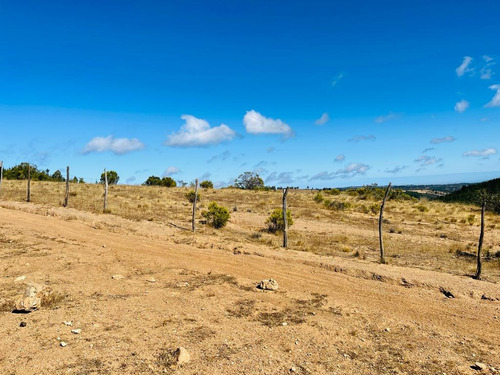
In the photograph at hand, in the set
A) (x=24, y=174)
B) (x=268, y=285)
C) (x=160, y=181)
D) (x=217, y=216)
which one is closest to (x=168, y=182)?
(x=160, y=181)

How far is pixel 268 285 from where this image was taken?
1070cm

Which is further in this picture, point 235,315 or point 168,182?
point 168,182

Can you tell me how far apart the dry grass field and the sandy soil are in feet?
0.11

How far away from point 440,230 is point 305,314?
21877 millimetres

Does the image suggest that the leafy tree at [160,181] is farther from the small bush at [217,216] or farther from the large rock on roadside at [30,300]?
the large rock on roadside at [30,300]

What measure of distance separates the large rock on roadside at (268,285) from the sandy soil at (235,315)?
24cm

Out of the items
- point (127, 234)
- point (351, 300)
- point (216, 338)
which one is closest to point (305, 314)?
point (351, 300)

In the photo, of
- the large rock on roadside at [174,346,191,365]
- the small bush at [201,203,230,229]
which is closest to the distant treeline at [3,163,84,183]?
the small bush at [201,203,230,229]

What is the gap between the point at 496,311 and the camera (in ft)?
30.6

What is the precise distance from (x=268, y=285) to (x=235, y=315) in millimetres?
2355

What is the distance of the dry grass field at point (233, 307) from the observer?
648 cm

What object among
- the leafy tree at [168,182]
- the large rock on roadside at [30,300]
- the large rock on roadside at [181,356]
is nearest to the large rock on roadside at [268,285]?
the large rock on roadside at [181,356]

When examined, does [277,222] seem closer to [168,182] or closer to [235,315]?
[235,315]

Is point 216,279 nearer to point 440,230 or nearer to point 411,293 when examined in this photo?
point 411,293
